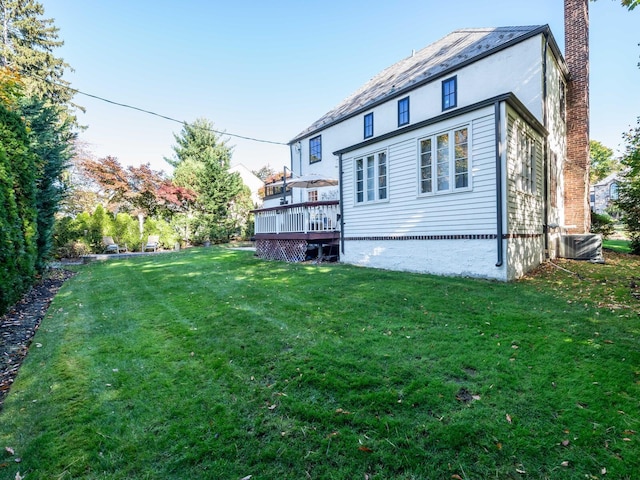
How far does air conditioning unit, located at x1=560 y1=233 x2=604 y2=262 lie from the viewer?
1009 cm

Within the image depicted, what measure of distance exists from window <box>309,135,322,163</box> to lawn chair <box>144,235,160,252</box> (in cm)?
1073

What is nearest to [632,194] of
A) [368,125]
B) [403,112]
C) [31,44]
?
[403,112]

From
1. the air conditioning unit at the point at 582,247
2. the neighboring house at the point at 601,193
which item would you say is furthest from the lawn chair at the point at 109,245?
the neighboring house at the point at 601,193

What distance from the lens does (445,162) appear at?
25.6ft

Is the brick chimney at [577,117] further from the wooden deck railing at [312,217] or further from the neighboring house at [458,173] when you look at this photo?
the wooden deck railing at [312,217]

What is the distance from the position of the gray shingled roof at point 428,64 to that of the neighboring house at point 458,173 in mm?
74

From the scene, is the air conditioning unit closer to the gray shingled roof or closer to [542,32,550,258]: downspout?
[542,32,550,258]: downspout

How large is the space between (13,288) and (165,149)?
88.8 ft

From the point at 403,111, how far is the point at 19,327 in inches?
554

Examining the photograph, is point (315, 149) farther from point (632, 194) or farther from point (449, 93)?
point (632, 194)

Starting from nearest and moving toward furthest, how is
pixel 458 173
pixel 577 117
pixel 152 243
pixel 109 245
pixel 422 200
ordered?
1. pixel 458 173
2. pixel 422 200
3. pixel 577 117
4. pixel 109 245
5. pixel 152 243

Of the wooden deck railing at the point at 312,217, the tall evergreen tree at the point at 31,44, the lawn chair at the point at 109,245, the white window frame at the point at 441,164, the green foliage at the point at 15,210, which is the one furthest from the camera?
the tall evergreen tree at the point at 31,44

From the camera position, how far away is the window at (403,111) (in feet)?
44.3

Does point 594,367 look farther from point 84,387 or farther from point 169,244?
point 169,244
